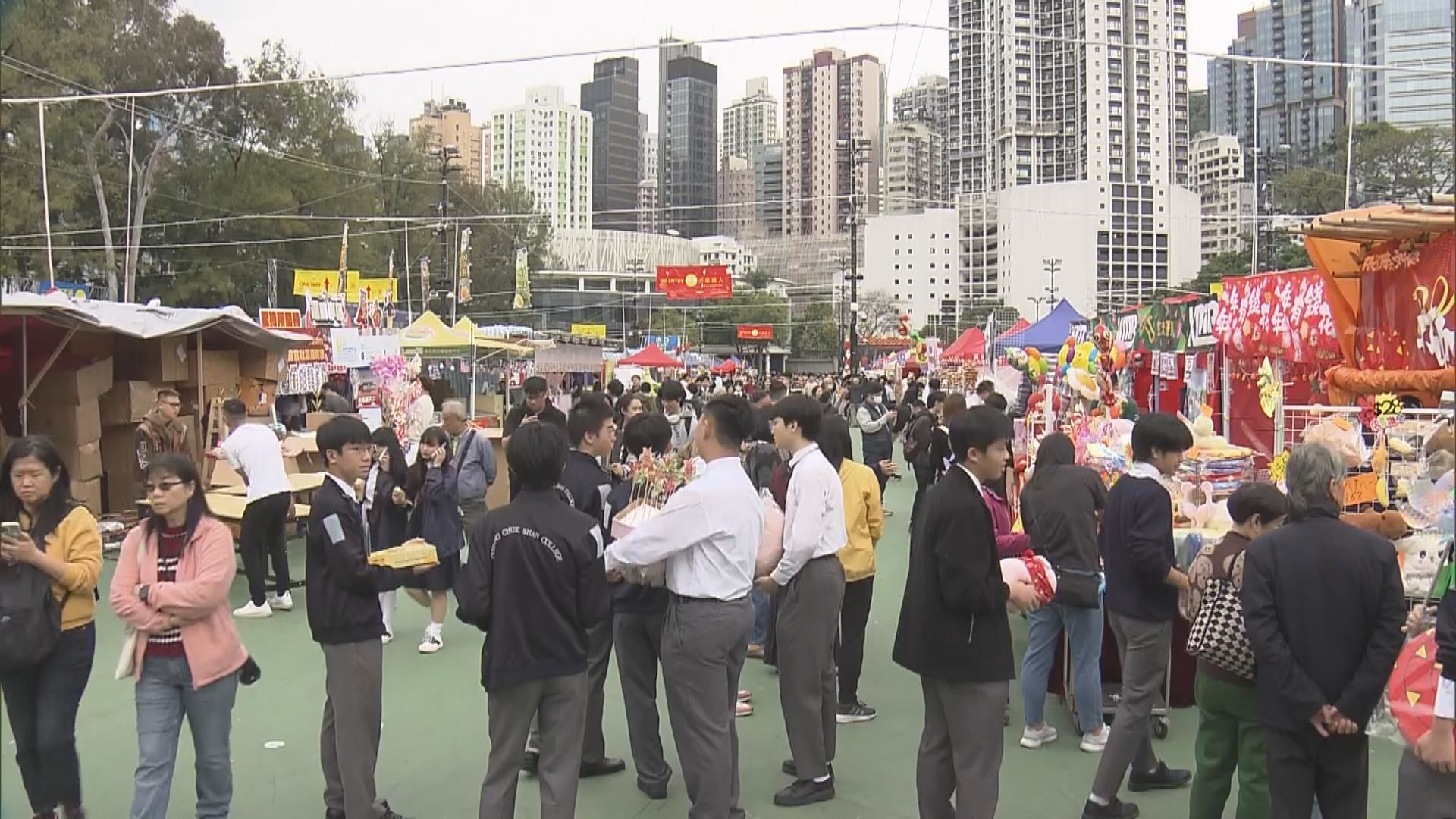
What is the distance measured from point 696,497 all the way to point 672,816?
1480 mm

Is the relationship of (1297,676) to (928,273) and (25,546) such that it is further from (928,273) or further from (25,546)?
(928,273)

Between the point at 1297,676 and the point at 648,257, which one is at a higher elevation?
the point at 648,257

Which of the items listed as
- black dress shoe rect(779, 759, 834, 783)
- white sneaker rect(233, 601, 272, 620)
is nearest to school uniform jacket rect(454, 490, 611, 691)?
black dress shoe rect(779, 759, 834, 783)

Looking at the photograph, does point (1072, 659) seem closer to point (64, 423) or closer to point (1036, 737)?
point (1036, 737)

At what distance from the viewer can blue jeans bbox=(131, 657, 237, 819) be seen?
3533 mm

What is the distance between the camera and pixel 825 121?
98.4 m

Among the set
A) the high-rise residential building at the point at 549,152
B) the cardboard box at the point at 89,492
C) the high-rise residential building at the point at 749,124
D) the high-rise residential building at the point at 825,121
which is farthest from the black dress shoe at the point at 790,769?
the high-rise residential building at the point at 749,124

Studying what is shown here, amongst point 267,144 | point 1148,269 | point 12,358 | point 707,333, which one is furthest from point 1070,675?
point 1148,269

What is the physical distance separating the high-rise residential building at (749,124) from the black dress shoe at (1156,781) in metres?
119

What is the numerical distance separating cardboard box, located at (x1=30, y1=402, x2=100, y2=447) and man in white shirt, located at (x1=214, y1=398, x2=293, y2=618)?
126 inches

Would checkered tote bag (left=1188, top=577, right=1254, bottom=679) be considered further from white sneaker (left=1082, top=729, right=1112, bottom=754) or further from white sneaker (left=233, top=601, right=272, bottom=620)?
white sneaker (left=233, top=601, right=272, bottom=620)

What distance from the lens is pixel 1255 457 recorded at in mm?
6359

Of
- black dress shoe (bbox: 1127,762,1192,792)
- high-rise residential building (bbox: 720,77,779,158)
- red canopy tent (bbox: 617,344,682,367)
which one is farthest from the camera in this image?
high-rise residential building (bbox: 720,77,779,158)

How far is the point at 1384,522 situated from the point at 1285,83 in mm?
63900
